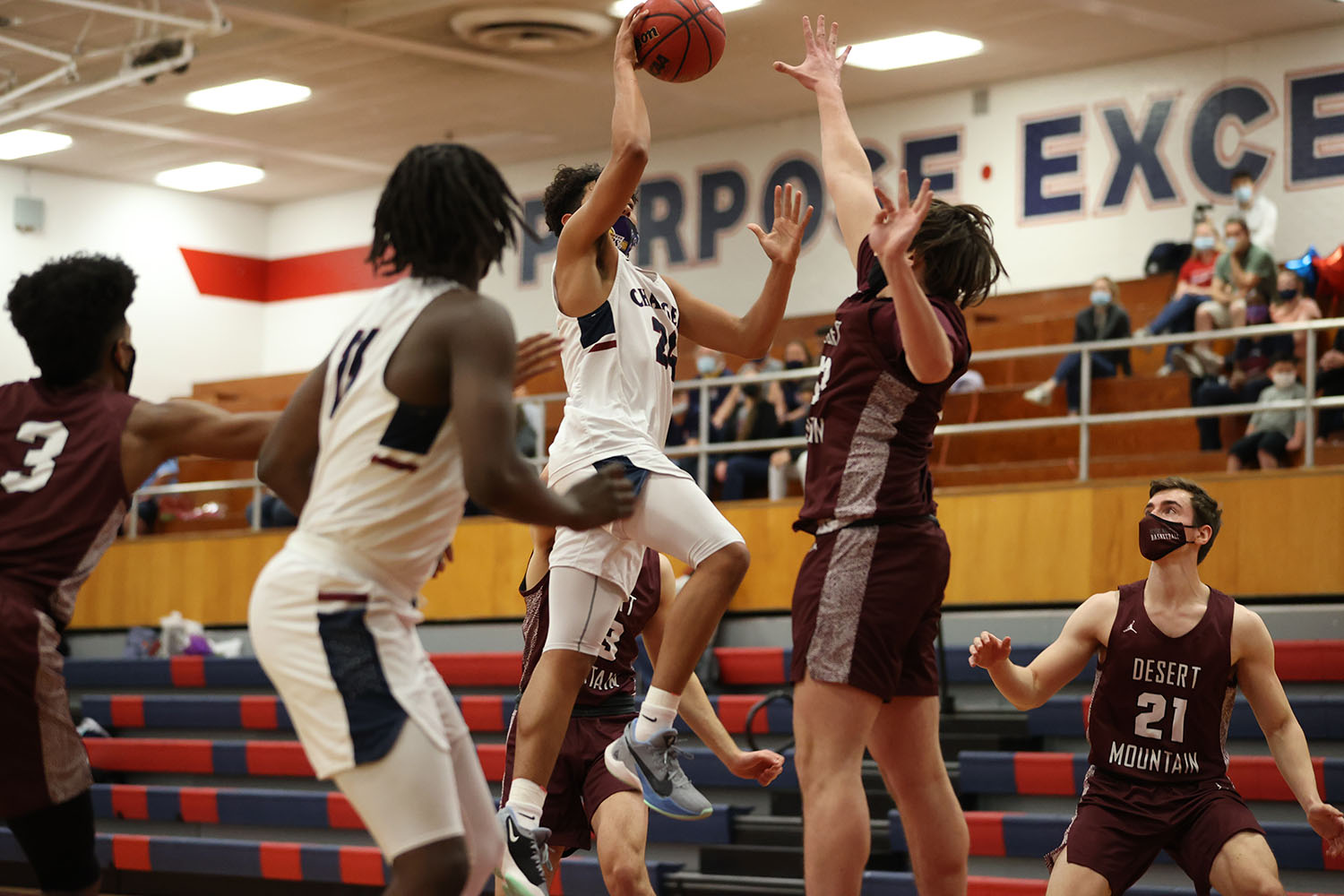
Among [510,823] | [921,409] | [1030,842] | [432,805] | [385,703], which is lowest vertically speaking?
[1030,842]

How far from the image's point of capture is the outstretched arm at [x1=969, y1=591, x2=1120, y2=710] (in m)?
4.82

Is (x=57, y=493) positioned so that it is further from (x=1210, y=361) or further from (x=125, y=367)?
(x=1210, y=361)

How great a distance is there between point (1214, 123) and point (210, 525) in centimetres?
1057

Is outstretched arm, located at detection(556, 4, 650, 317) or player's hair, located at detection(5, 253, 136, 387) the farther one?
outstretched arm, located at detection(556, 4, 650, 317)

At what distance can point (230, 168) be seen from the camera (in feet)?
62.5

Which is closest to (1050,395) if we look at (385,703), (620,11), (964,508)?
(964,508)

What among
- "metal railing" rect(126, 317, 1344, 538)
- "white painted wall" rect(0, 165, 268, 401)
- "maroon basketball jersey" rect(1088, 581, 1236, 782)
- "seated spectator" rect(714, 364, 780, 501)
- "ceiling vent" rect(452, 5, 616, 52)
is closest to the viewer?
"maroon basketball jersey" rect(1088, 581, 1236, 782)

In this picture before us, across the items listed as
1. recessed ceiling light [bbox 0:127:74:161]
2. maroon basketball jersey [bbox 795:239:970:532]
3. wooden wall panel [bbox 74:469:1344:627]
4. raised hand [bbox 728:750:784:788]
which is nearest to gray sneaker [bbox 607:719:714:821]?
raised hand [bbox 728:750:784:788]

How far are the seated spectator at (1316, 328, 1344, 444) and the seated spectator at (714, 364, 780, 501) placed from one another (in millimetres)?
3702

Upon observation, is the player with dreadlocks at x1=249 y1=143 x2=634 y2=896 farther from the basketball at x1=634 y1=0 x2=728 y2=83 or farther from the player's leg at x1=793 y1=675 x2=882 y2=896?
the basketball at x1=634 y1=0 x2=728 y2=83

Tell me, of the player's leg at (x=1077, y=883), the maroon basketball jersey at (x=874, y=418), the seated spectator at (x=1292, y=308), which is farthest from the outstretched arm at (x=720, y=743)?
the seated spectator at (x=1292, y=308)

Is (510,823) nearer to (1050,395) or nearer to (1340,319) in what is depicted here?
(1340,319)

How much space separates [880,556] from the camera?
4.09 m

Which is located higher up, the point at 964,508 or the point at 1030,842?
the point at 964,508
